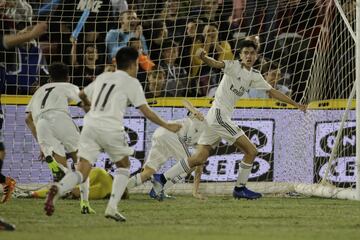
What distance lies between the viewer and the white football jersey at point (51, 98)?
11.5m

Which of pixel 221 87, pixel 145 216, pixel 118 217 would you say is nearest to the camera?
pixel 118 217

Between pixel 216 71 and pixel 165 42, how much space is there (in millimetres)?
Answer: 1069

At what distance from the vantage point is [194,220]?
9.52 m

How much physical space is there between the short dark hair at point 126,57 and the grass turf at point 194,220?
1.54 meters

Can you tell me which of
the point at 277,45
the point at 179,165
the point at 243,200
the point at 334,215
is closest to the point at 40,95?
the point at 179,165

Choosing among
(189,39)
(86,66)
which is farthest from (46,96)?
(189,39)

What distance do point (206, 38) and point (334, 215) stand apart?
559 centimetres

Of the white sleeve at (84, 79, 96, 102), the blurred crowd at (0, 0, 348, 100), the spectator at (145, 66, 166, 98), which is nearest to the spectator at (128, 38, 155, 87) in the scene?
the blurred crowd at (0, 0, 348, 100)

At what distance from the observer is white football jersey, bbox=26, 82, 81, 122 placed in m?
11.5

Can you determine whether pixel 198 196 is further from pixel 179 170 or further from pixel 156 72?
pixel 156 72

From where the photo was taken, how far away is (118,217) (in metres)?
9.10

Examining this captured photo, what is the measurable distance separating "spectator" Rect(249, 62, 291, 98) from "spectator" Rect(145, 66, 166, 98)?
4.86 feet

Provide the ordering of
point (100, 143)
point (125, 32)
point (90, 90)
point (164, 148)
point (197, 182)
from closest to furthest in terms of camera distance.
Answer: point (100, 143)
point (90, 90)
point (197, 182)
point (164, 148)
point (125, 32)

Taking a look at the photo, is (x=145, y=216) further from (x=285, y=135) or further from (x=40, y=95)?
(x=285, y=135)
